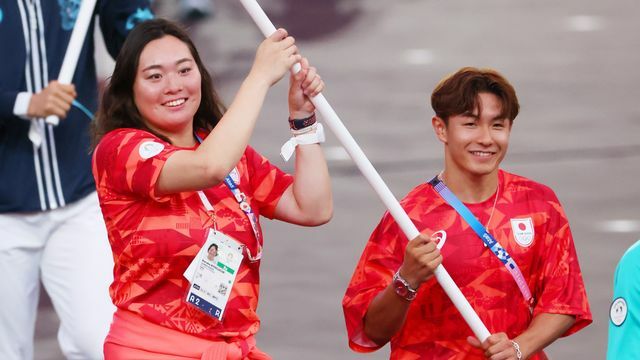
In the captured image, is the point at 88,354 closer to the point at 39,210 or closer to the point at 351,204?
the point at 39,210

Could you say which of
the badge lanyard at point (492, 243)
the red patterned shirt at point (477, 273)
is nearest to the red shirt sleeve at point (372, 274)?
the red patterned shirt at point (477, 273)

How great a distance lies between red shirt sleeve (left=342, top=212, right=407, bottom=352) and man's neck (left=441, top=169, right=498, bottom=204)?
184 mm

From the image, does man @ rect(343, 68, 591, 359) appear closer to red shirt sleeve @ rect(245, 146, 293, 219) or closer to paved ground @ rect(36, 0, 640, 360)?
red shirt sleeve @ rect(245, 146, 293, 219)

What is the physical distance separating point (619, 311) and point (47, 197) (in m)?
1.69

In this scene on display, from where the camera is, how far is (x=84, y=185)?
4.11 metres

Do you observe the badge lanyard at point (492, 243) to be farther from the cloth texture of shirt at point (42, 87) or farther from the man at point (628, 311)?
the cloth texture of shirt at point (42, 87)

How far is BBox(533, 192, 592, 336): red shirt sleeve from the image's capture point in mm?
3447

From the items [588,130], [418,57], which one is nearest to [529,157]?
[588,130]

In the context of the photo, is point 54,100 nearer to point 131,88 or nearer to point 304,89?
point 131,88

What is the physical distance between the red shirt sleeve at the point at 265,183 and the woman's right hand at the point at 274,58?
1.02 feet

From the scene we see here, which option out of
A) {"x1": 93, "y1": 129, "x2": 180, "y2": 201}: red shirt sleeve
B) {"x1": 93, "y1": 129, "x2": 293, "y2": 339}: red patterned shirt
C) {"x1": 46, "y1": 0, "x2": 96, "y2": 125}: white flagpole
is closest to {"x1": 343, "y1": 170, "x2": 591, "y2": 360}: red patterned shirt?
{"x1": 93, "y1": 129, "x2": 293, "y2": 339}: red patterned shirt

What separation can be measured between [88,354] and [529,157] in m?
2.90

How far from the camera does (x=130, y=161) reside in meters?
3.16

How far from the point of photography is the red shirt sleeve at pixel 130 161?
3.12 m
